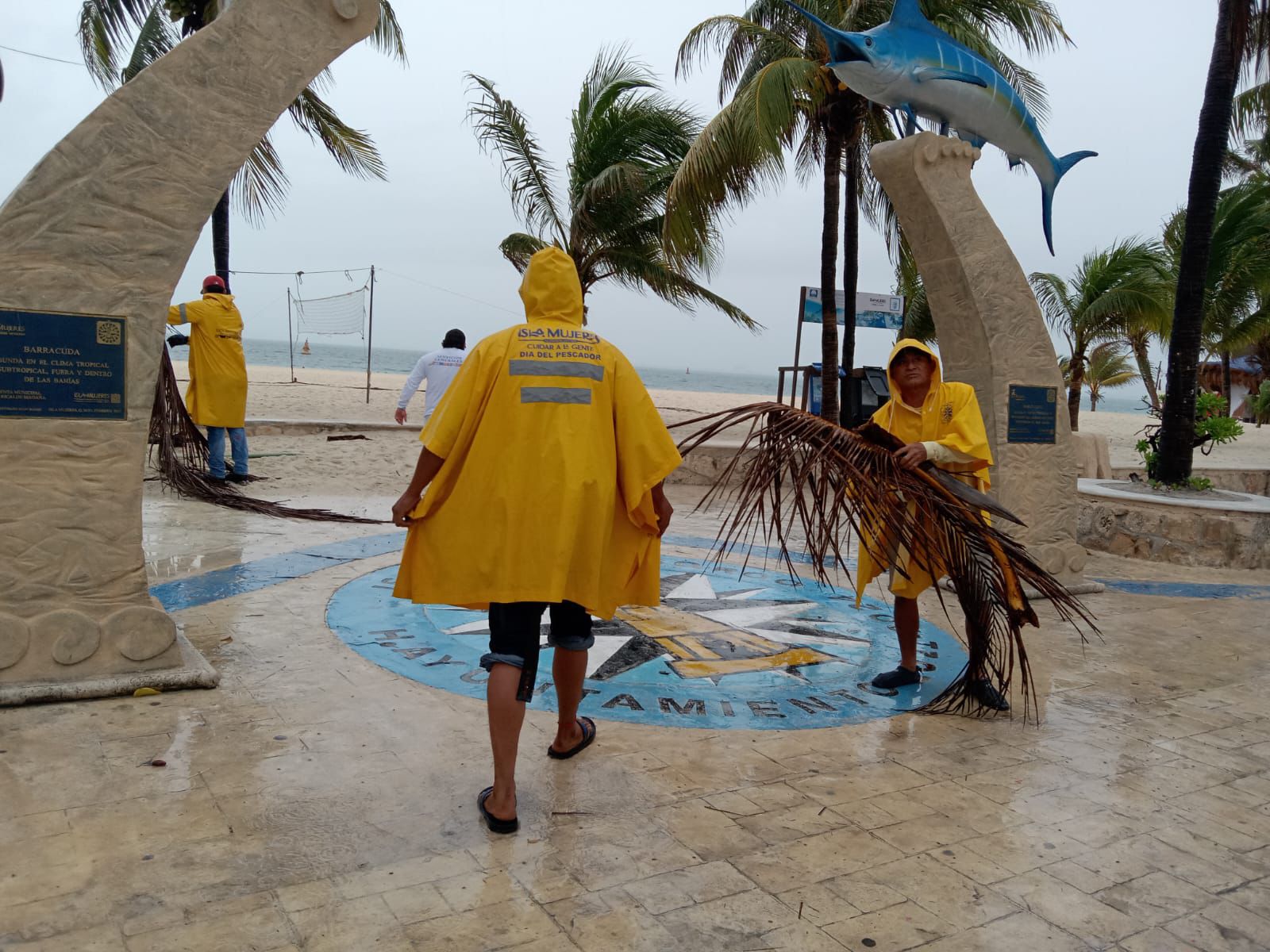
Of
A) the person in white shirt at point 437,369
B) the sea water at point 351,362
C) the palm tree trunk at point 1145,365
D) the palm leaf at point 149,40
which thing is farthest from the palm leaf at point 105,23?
the sea water at point 351,362

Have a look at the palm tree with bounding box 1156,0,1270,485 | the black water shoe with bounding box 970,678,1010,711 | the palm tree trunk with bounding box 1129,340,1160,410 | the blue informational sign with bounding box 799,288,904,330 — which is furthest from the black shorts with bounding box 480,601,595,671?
the palm tree trunk with bounding box 1129,340,1160,410

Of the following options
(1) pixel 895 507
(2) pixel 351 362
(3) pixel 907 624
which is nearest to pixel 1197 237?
(3) pixel 907 624

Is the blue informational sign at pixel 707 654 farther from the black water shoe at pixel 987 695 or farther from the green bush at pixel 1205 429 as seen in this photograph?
the green bush at pixel 1205 429

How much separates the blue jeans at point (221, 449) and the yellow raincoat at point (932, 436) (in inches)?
271

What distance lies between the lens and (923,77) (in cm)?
662

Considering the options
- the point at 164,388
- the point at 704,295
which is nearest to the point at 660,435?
the point at 164,388

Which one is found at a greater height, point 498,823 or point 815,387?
point 815,387

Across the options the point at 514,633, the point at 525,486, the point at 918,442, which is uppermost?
the point at 918,442

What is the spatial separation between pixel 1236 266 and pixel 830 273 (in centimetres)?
1021

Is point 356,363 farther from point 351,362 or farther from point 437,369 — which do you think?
point 437,369

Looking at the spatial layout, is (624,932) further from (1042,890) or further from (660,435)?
(660,435)

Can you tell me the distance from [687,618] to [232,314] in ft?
20.2

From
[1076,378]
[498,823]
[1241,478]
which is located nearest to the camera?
[498,823]

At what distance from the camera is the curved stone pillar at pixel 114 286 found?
369 centimetres
